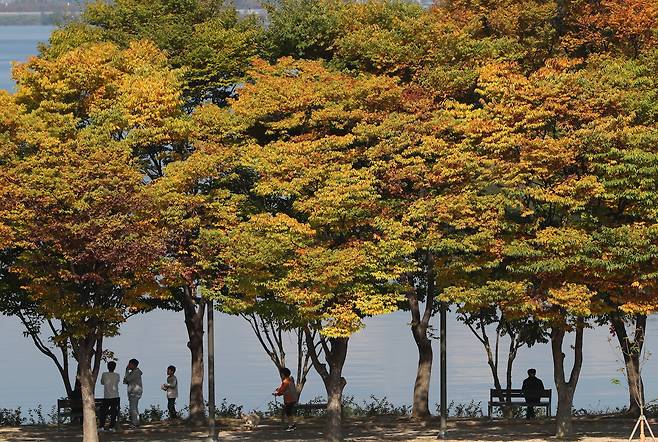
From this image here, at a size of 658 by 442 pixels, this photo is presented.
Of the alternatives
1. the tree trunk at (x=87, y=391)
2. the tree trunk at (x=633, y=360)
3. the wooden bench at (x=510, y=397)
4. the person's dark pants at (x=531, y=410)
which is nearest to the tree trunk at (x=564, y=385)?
the tree trunk at (x=633, y=360)

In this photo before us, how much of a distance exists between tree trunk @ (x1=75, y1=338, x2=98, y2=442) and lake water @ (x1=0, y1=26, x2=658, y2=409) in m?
20.0

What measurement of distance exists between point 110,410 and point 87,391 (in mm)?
4179

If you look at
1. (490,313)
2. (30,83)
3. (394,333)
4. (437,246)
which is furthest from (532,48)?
(394,333)

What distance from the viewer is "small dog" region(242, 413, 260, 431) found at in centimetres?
3856

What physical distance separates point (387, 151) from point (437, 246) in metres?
3.24

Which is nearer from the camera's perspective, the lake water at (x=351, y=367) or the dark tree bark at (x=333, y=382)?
the dark tree bark at (x=333, y=382)

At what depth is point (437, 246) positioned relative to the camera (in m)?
34.6

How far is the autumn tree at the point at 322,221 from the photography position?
112ft

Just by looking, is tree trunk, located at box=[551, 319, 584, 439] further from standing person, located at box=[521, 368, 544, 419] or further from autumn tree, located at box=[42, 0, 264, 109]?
autumn tree, located at box=[42, 0, 264, 109]

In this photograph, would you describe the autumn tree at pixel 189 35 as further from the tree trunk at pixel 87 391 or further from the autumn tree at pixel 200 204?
the tree trunk at pixel 87 391

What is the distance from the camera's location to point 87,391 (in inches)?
1346

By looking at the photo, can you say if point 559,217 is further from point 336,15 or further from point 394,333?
point 394,333

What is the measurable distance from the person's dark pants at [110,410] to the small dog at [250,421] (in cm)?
342

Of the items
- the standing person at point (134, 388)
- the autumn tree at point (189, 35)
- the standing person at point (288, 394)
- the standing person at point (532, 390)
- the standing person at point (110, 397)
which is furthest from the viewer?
the autumn tree at point (189, 35)
